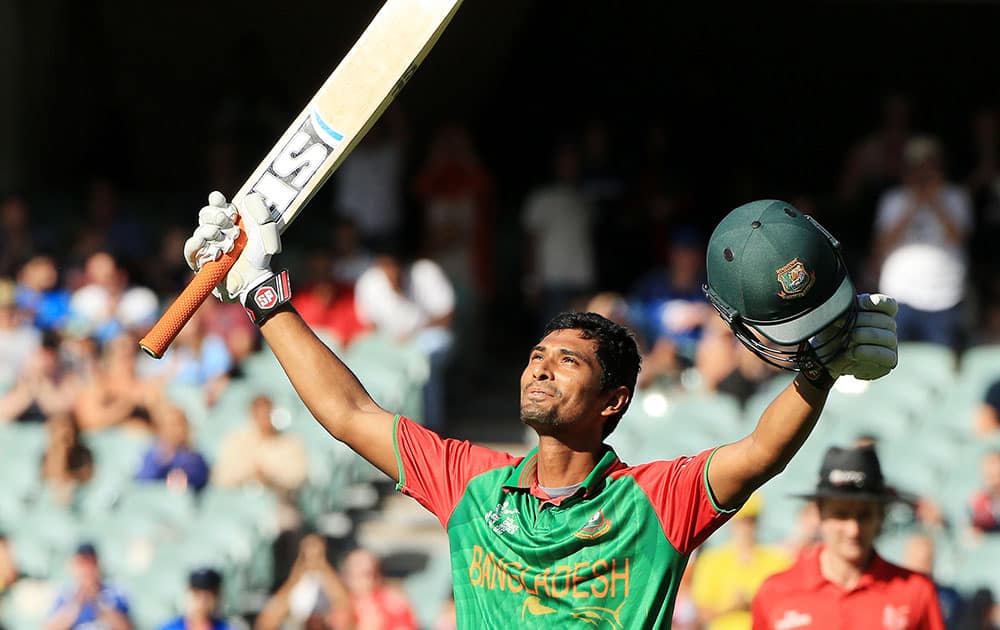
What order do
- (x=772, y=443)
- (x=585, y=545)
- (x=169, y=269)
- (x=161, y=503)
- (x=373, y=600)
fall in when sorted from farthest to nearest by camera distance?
(x=169, y=269), (x=161, y=503), (x=373, y=600), (x=585, y=545), (x=772, y=443)

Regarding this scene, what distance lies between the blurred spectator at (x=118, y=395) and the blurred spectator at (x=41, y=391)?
156 mm

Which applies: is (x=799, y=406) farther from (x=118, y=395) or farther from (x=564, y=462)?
(x=118, y=395)

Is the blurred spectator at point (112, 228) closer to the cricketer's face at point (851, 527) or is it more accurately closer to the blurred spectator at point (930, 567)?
the blurred spectator at point (930, 567)

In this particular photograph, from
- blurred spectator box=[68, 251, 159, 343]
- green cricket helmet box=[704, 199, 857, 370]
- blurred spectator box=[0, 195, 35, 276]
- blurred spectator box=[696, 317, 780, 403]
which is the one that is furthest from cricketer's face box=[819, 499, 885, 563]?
blurred spectator box=[0, 195, 35, 276]

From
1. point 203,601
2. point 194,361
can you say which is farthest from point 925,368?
point 194,361

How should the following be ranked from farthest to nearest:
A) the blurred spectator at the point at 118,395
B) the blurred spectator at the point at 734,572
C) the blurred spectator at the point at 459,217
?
1. the blurred spectator at the point at 459,217
2. the blurred spectator at the point at 118,395
3. the blurred spectator at the point at 734,572

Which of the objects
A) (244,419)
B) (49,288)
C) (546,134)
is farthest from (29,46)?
(244,419)

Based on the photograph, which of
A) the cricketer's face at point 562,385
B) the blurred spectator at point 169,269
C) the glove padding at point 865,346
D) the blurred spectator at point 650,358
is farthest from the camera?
the blurred spectator at point 169,269

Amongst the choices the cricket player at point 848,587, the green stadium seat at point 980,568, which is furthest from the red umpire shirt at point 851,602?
the green stadium seat at point 980,568

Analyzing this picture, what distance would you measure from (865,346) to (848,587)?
1666 mm

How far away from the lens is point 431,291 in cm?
982

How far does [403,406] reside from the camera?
30.2 ft

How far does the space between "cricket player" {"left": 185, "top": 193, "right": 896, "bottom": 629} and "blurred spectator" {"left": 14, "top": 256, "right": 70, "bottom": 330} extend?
7.12 m

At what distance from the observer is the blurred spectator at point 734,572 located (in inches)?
266
